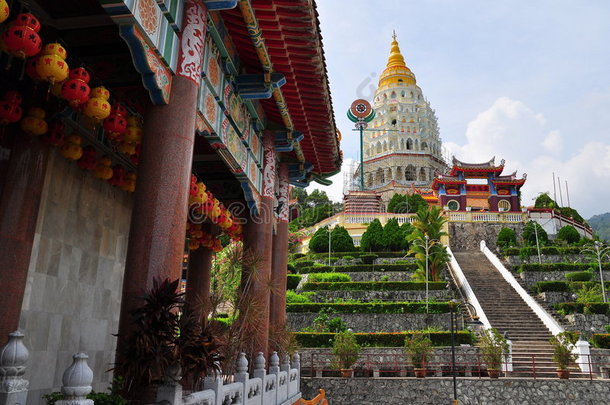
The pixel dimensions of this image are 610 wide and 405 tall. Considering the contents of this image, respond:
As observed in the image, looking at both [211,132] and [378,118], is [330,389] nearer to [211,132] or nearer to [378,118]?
[211,132]

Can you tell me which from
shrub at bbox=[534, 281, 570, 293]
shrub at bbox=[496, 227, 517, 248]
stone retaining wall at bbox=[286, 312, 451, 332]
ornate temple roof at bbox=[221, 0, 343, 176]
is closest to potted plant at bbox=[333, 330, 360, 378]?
stone retaining wall at bbox=[286, 312, 451, 332]

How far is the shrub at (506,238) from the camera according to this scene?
40.9 metres

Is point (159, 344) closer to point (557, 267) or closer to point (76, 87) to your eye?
point (76, 87)

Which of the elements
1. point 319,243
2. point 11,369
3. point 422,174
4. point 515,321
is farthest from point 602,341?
point 422,174

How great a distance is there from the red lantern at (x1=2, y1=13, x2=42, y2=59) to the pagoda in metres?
50.7

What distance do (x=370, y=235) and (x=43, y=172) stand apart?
1323 inches

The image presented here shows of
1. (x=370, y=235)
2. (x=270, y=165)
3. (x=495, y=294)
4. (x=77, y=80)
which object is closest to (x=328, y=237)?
(x=370, y=235)

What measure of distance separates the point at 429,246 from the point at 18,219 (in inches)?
1067

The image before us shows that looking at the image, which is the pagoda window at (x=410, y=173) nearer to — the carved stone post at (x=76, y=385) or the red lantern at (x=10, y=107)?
the red lantern at (x=10, y=107)

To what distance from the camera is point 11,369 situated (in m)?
3.37

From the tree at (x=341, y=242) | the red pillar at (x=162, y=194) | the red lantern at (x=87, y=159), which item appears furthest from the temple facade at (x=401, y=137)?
the red pillar at (x=162, y=194)

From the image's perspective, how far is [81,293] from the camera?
7.90m

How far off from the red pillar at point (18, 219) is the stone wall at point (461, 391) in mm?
13892

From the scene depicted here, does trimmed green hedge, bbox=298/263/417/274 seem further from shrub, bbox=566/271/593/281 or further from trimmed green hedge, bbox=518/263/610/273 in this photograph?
shrub, bbox=566/271/593/281
